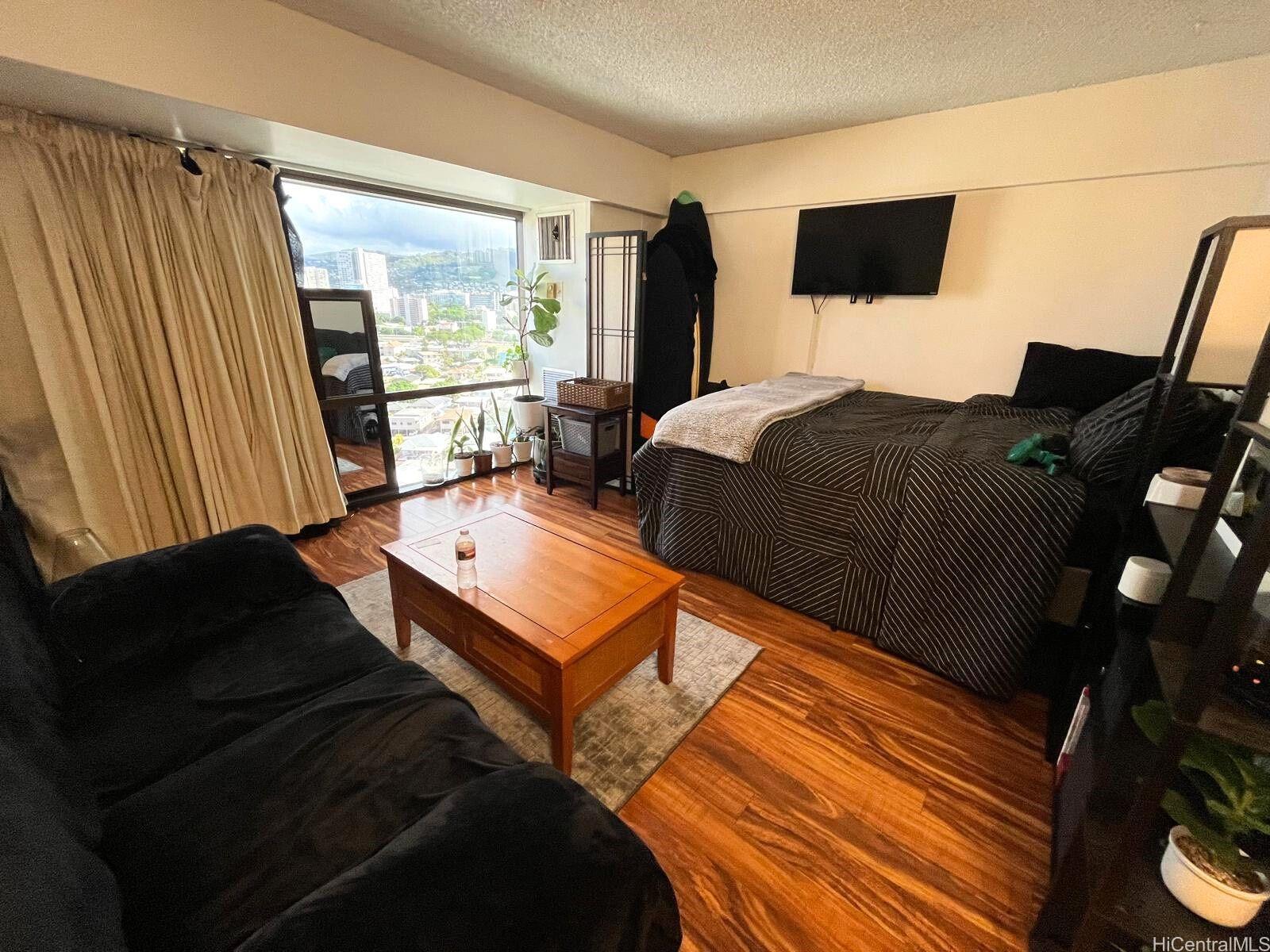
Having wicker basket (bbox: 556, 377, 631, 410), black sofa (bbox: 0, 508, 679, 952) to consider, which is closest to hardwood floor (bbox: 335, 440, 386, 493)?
wicker basket (bbox: 556, 377, 631, 410)

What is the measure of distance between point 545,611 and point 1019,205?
129 inches

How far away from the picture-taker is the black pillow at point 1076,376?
8.08ft

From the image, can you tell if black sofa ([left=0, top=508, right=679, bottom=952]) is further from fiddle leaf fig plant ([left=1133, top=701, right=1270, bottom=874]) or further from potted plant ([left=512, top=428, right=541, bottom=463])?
potted plant ([left=512, top=428, right=541, bottom=463])

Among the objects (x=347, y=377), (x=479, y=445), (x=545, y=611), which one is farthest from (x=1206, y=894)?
(x=479, y=445)

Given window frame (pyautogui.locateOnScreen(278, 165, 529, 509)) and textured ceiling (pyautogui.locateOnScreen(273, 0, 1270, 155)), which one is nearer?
textured ceiling (pyautogui.locateOnScreen(273, 0, 1270, 155))

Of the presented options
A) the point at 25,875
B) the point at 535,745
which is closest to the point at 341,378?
the point at 535,745

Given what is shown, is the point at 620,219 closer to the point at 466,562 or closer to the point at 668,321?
the point at 668,321

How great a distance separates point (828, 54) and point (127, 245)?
316 centimetres

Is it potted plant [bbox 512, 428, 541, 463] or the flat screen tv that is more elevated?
the flat screen tv

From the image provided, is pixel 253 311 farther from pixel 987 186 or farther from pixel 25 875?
pixel 987 186

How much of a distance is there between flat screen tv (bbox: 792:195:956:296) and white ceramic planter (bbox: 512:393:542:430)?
6.83ft

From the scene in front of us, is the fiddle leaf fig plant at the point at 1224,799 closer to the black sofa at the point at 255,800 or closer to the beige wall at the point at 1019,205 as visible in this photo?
the black sofa at the point at 255,800

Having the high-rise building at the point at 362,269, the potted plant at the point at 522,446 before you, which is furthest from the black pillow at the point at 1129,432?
the high-rise building at the point at 362,269

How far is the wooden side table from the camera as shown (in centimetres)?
332
